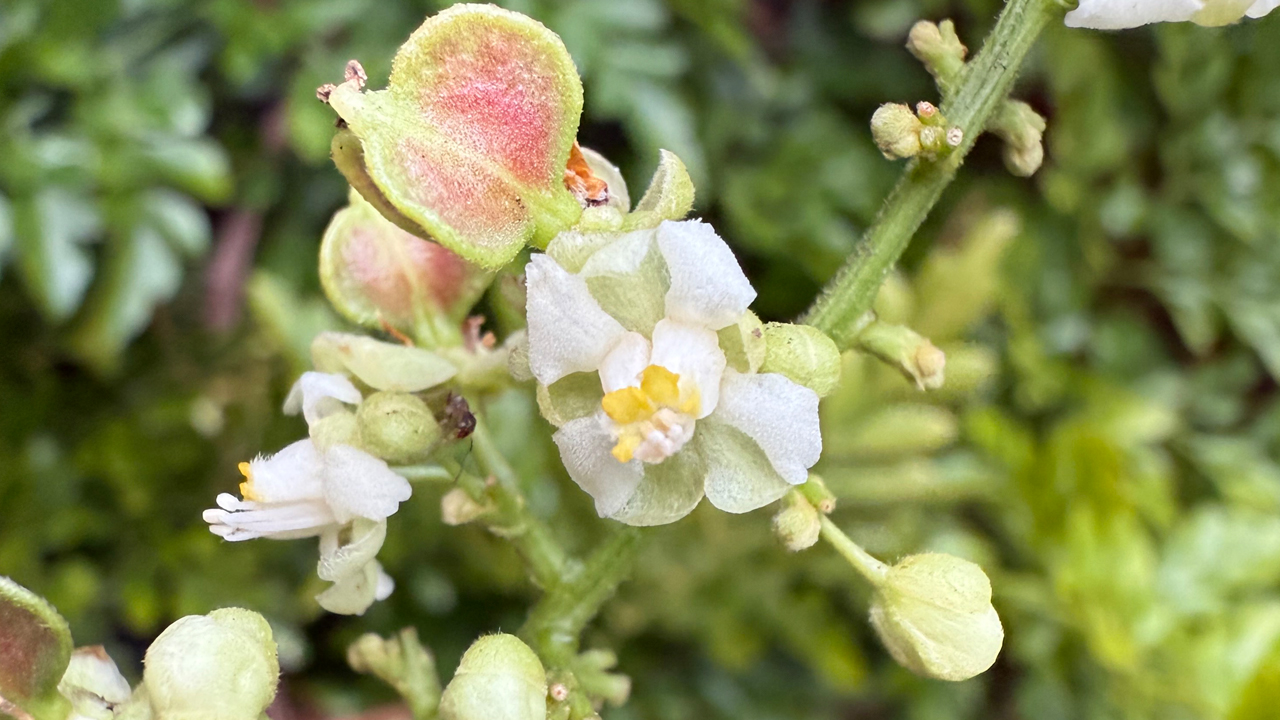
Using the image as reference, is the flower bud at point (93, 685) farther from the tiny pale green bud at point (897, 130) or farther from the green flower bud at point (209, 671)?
the tiny pale green bud at point (897, 130)

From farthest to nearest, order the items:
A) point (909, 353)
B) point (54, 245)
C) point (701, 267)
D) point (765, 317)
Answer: point (765, 317) → point (54, 245) → point (909, 353) → point (701, 267)

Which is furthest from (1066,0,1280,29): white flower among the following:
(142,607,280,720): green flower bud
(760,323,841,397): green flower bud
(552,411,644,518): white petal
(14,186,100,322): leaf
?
(14,186,100,322): leaf

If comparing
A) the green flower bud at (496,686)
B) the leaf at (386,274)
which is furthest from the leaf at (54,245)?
the green flower bud at (496,686)

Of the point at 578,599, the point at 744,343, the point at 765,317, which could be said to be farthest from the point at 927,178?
the point at 765,317

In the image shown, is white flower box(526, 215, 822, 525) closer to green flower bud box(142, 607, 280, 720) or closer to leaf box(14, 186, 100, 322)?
green flower bud box(142, 607, 280, 720)

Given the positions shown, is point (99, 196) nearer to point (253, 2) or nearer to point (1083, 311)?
point (253, 2)

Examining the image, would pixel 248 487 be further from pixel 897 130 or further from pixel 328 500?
pixel 897 130
